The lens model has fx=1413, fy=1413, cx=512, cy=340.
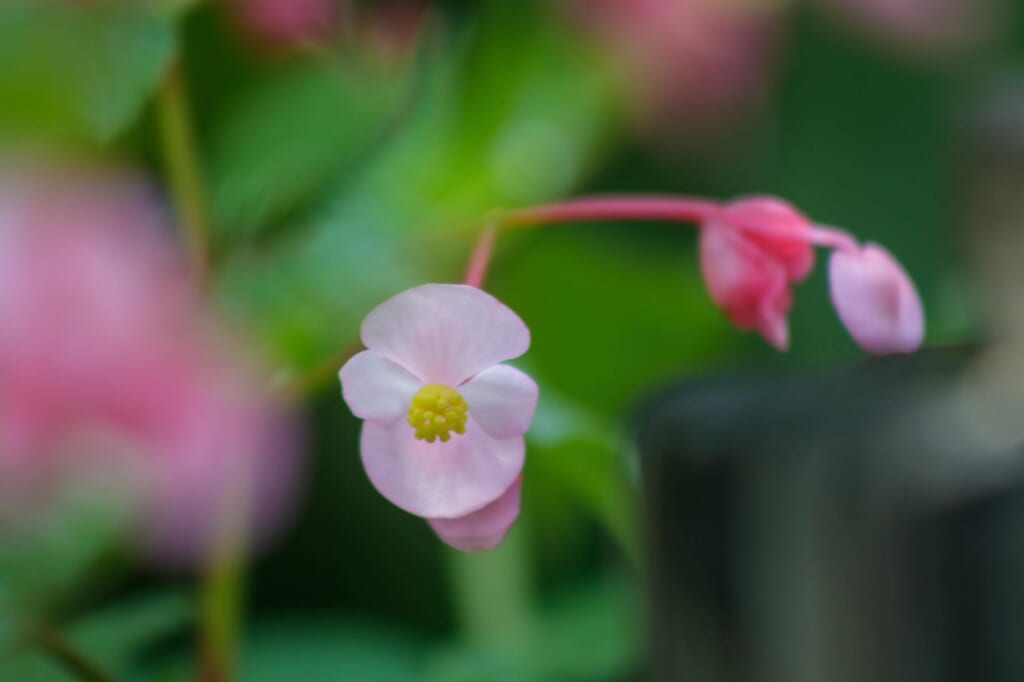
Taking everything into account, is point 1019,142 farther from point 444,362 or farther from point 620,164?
point 620,164

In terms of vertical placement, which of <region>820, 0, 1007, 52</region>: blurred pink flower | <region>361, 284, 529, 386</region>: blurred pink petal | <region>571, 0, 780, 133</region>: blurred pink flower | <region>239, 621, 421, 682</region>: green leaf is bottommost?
<region>361, 284, 529, 386</region>: blurred pink petal

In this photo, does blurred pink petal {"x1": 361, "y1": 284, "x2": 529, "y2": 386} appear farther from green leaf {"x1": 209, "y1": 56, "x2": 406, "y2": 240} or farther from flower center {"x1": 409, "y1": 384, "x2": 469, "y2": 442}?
green leaf {"x1": 209, "y1": 56, "x2": 406, "y2": 240}

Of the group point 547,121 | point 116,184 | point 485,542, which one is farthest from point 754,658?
point 547,121

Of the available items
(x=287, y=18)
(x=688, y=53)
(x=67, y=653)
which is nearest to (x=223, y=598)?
(x=67, y=653)

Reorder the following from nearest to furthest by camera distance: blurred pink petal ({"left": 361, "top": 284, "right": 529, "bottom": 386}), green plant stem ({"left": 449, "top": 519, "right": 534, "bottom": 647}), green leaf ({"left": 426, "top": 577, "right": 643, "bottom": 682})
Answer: blurred pink petal ({"left": 361, "top": 284, "right": 529, "bottom": 386}) < green leaf ({"left": 426, "top": 577, "right": 643, "bottom": 682}) < green plant stem ({"left": 449, "top": 519, "right": 534, "bottom": 647})

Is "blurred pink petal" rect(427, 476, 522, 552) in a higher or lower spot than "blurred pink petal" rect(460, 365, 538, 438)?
lower

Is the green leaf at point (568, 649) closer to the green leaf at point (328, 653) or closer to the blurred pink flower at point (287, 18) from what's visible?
the green leaf at point (328, 653)

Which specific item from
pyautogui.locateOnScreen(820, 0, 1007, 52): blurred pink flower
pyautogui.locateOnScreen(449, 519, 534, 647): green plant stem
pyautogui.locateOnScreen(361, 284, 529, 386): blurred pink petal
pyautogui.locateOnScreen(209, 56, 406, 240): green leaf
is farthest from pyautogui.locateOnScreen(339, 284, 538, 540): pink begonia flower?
pyautogui.locateOnScreen(820, 0, 1007, 52): blurred pink flower

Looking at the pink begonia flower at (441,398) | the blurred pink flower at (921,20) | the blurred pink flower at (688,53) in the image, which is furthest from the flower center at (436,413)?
the blurred pink flower at (921,20)
